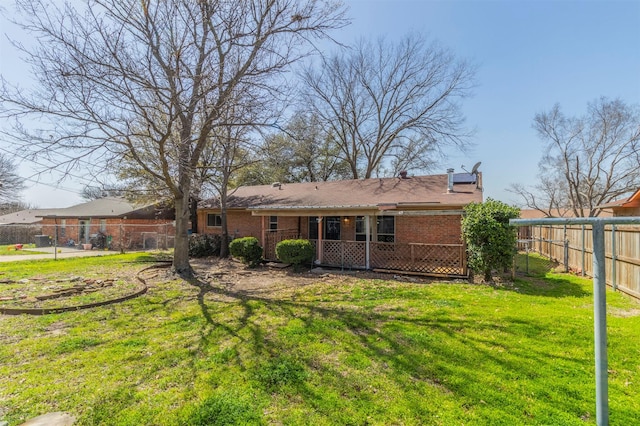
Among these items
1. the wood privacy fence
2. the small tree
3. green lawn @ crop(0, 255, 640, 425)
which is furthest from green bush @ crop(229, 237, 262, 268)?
the wood privacy fence

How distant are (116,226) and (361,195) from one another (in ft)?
59.4

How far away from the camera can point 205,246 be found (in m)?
16.5

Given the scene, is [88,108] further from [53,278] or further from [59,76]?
[53,278]

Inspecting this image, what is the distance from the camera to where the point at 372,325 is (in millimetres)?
5836

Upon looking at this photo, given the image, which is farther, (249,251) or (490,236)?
(249,251)

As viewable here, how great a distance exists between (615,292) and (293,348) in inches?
353

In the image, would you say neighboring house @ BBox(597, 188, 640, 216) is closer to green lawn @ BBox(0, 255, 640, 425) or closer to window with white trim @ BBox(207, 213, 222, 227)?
green lawn @ BBox(0, 255, 640, 425)

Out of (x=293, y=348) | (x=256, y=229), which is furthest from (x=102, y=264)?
(x=293, y=348)

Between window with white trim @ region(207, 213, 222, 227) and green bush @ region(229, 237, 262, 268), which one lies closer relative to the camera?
green bush @ region(229, 237, 262, 268)

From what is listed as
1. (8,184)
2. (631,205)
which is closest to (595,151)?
(631,205)

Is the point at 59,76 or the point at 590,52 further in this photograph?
the point at 590,52

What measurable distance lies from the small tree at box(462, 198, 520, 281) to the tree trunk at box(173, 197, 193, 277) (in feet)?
32.7

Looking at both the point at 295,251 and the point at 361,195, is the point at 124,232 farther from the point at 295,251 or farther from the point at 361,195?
the point at 361,195

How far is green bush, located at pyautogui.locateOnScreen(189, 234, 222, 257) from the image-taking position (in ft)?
54.2
